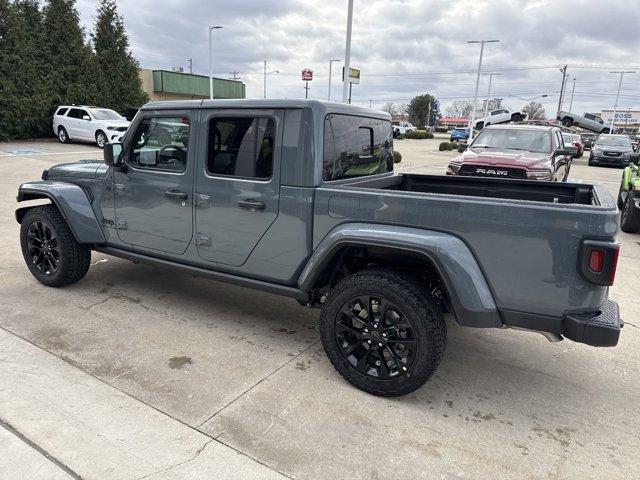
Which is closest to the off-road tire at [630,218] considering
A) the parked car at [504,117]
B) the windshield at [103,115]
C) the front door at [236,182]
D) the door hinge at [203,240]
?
the front door at [236,182]

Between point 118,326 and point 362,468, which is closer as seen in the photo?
point 362,468

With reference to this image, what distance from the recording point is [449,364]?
3.34 meters

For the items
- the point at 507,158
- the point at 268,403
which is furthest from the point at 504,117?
the point at 268,403

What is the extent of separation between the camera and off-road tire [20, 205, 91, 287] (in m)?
4.25

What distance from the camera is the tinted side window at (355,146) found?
3.18 meters

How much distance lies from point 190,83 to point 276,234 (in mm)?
37420

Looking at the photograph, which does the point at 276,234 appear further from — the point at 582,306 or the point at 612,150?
the point at 612,150

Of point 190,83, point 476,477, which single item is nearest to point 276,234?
point 476,477

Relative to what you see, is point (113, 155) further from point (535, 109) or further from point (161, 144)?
point (535, 109)

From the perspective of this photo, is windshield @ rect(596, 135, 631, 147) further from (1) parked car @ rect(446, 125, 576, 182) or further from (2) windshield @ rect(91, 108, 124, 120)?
(2) windshield @ rect(91, 108, 124, 120)

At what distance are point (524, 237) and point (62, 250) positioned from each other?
3.89 m

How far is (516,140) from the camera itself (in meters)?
9.12

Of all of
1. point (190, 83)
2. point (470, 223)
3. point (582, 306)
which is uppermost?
point (190, 83)

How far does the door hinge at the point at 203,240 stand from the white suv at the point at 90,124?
1653 centimetres
